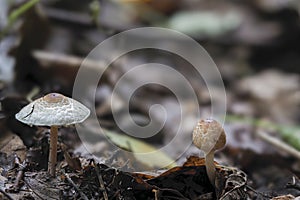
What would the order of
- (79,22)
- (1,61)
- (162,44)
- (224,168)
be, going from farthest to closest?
(162,44)
(79,22)
(1,61)
(224,168)

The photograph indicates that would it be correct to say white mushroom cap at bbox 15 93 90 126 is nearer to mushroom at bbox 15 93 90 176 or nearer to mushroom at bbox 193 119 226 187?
mushroom at bbox 15 93 90 176

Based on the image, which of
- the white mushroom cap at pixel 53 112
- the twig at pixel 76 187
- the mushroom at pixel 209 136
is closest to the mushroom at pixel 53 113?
the white mushroom cap at pixel 53 112

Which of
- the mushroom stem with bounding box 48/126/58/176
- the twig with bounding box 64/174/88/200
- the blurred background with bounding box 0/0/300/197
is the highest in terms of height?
the mushroom stem with bounding box 48/126/58/176

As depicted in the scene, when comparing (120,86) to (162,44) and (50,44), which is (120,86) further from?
(162,44)

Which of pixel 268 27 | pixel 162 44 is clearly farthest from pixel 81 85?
pixel 268 27

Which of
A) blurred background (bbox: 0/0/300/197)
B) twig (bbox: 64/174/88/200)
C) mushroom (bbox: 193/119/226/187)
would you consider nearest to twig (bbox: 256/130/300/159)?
blurred background (bbox: 0/0/300/197)

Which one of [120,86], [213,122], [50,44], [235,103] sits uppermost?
[213,122]

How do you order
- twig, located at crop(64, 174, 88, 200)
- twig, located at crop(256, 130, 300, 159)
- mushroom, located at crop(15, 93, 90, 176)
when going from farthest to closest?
twig, located at crop(256, 130, 300, 159)
twig, located at crop(64, 174, 88, 200)
mushroom, located at crop(15, 93, 90, 176)
